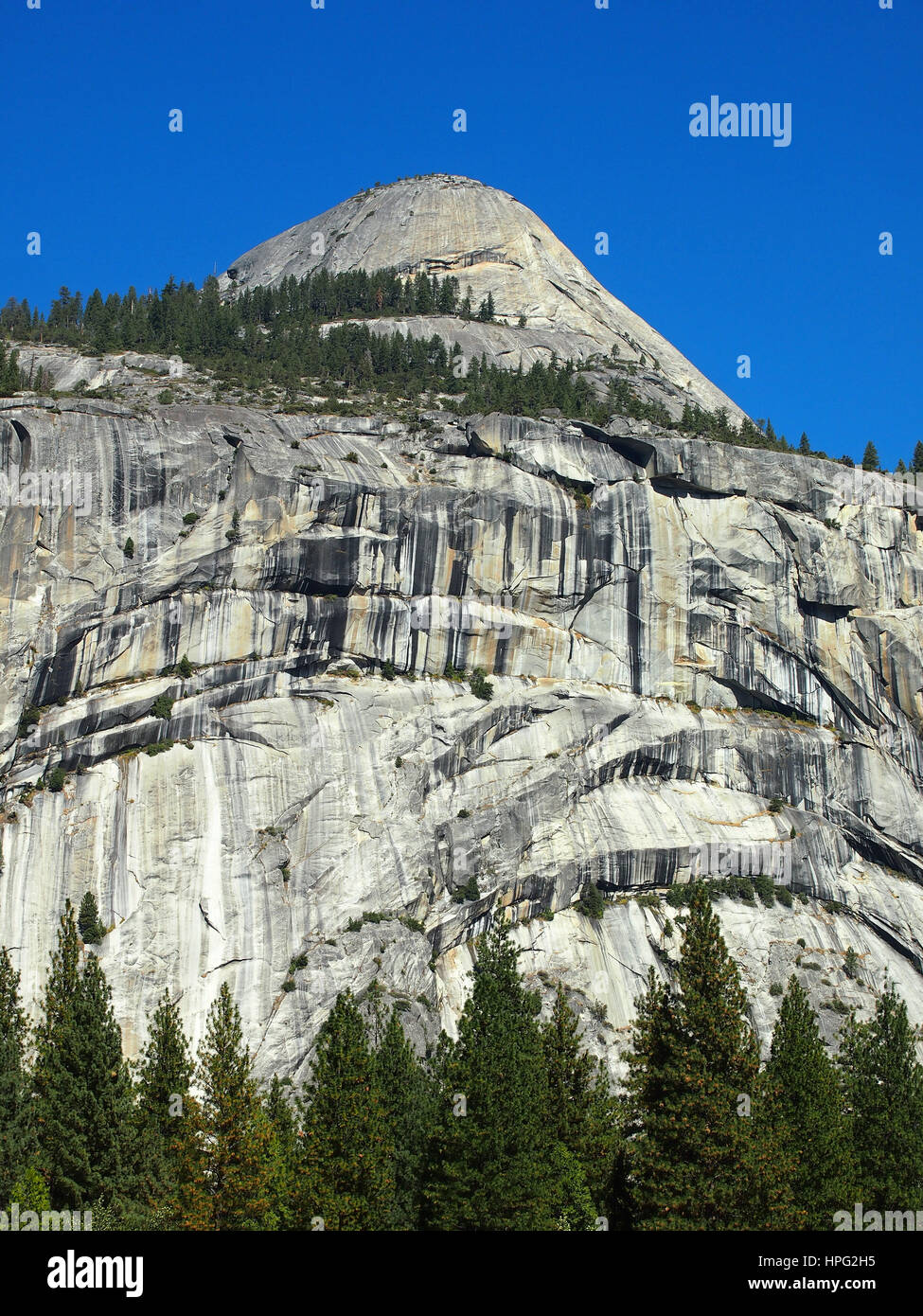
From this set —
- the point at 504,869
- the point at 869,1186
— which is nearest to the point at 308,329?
the point at 504,869

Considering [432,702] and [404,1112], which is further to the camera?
[432,702]

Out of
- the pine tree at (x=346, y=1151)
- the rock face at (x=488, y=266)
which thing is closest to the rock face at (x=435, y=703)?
the pine tree at (x=346, y=1151)

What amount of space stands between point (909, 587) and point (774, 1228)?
222ft

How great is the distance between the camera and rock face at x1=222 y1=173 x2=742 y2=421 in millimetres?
135625

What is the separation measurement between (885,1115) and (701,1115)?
13.5m

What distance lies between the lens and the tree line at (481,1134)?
44.3 meters

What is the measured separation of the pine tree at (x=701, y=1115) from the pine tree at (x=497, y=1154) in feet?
9.68

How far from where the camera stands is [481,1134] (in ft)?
153
